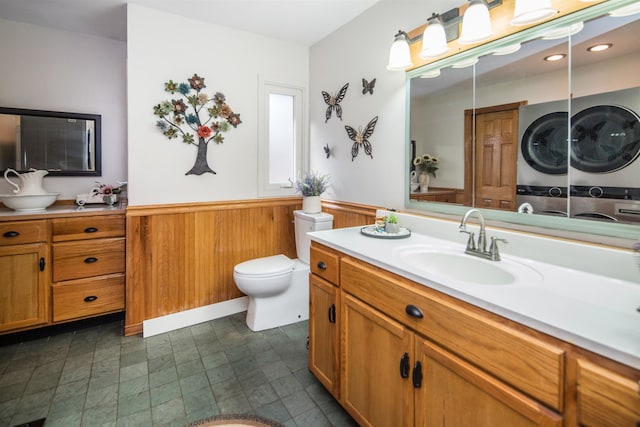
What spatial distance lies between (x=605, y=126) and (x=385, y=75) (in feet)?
4.36

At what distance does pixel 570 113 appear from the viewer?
1.26 metres

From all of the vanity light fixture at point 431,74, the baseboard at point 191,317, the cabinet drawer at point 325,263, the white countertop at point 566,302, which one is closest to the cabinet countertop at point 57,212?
the baseboard at point 191,317

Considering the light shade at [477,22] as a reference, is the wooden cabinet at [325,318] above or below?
below

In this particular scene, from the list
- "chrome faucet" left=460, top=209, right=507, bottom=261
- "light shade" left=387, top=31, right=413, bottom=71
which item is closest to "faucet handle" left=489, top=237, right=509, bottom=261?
"chrome faucet" left=460, top=209, right=507, bottom=261

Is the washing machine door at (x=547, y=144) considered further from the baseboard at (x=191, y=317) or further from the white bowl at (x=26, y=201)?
the white bowl at (x=26, y=201)

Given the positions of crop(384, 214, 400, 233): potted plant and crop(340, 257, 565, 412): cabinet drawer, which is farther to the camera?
crop(384, 214, 400, 233): potted plant

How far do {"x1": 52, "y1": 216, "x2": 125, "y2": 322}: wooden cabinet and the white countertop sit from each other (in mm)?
2067

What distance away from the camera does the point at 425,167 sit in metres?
1.96

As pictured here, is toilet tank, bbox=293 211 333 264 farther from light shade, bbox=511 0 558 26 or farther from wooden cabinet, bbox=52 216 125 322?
light shade, bbox=511 0 558 26

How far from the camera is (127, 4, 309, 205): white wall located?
7.72 ft

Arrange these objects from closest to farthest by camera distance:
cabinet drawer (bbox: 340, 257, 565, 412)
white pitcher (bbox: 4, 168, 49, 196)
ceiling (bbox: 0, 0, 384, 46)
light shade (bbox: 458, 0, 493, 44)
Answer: cabinet drawer (bbox: 340, 257, 565, 412), light shade (bbox: 458, 0, 493, 44), ceiling (bbox: 0, 0, 384, 46), white pitcher (bbox: 4, 168, 49, 196)

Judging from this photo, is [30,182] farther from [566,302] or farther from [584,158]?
[584,158]

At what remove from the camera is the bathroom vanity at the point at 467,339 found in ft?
2.35

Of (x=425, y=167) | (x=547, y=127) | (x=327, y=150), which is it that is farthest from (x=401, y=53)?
(x=327, y=150)
